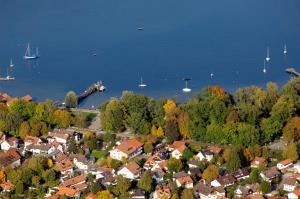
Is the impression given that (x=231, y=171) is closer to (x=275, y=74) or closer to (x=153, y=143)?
(x=153, y=143)

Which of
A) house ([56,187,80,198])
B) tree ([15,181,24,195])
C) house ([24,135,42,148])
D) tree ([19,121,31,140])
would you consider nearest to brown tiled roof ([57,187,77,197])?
house ([56,187,80,198])

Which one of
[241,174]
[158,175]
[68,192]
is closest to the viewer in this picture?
[68,192]

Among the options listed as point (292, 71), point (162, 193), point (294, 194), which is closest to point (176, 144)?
point (162, 193)

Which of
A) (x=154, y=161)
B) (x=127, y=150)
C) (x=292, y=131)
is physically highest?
(x=292, y=131)

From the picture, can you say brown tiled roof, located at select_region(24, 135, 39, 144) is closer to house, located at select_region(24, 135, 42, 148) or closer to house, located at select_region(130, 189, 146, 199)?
house, located at select_region(24, 135, 42, 148)

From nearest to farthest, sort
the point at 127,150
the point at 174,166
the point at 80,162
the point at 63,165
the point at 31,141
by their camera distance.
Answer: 1. the point at 174,166
2. the point at 63,165
3. the point at 80,162
4. the point at 127,150
5. the point at 31,141

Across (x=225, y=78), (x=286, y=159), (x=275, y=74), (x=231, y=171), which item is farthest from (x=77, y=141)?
(x=275, y=74)

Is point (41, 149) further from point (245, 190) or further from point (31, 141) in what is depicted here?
point (245, 190)

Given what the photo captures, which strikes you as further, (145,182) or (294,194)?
(145,182)
